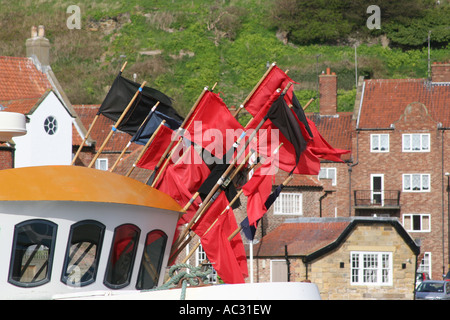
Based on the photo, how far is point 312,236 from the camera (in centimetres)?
5591

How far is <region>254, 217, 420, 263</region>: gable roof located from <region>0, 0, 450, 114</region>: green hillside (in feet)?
98.3

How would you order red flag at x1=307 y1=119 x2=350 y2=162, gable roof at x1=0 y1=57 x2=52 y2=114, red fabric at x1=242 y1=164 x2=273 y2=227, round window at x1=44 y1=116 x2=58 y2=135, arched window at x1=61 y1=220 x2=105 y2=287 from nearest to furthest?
1. arched window at x1=61 y1=220 x2=105 y2=287
2. red fabric at x1=242 y1=164 x2=273 y2=227
3. red flag at x1=307 y1=119 x2=350 y2=162
4. round window at x1=44 y1=116 x2=58 y2=135
5. gable roof at x1=0 y1=57 x2=52 y2=114

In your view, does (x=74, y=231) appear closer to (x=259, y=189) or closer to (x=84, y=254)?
(x=84, y=254)

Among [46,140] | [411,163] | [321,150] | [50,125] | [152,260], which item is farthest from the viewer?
[411,163]

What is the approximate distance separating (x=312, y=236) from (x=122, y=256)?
34.5 metres

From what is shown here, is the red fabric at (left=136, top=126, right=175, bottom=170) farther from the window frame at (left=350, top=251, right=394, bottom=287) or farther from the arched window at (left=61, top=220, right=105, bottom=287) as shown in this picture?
the window frame at (left=350, top=251, right=394, bottom=287)

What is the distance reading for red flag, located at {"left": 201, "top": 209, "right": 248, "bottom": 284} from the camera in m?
26.1

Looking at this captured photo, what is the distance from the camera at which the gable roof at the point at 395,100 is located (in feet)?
242

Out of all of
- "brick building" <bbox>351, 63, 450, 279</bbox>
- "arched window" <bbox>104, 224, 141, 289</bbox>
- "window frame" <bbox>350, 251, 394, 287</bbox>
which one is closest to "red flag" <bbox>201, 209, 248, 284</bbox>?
"arched window" <bbox>104, 224, 141, 289</bbox>

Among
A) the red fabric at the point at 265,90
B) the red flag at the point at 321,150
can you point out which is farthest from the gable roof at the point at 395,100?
the red fabric at the point at 265,90

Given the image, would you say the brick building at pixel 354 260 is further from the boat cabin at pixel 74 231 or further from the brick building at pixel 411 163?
the boat cabin at pixel 74 231

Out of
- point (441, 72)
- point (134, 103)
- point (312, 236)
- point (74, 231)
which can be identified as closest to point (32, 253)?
point (74, 231)

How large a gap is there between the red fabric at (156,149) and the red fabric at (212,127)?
1.93m

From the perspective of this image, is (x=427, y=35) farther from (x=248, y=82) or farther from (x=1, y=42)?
(x=1, y=42)
